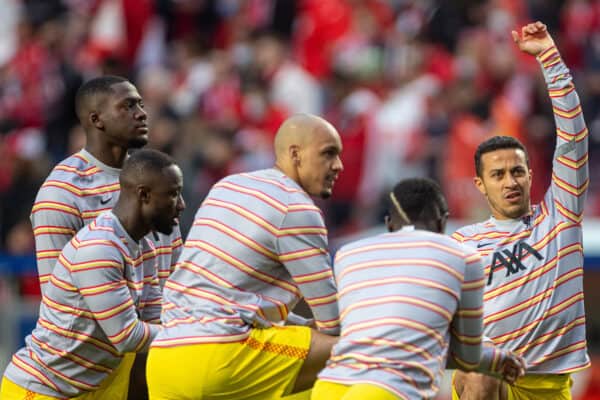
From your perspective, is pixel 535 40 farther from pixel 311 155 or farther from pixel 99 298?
pixel 99 298

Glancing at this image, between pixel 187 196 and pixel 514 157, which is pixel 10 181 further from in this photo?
pixel 514 157

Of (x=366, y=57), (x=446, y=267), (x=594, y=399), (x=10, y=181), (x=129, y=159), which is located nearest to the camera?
(x=446, y=267)

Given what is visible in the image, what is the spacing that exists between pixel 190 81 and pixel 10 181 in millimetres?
2548

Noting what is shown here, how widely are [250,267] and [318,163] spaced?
56 cm

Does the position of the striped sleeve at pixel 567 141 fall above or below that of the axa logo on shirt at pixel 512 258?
above

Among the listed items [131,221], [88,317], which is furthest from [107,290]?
[131,221]

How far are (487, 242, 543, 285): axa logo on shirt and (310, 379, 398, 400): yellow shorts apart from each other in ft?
5.08

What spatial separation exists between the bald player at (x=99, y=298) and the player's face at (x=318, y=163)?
2.14ft

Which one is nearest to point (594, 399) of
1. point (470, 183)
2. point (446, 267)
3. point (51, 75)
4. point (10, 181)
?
point (470, 183)

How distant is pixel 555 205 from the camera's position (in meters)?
6.69

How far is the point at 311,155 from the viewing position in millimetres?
5809

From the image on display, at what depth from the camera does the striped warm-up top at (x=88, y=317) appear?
19.5 ft

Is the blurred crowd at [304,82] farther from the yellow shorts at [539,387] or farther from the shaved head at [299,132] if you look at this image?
the shaved head at [299,132]

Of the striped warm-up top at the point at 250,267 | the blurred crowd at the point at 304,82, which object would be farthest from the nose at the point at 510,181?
the blurred crowd at the point at 304,82
